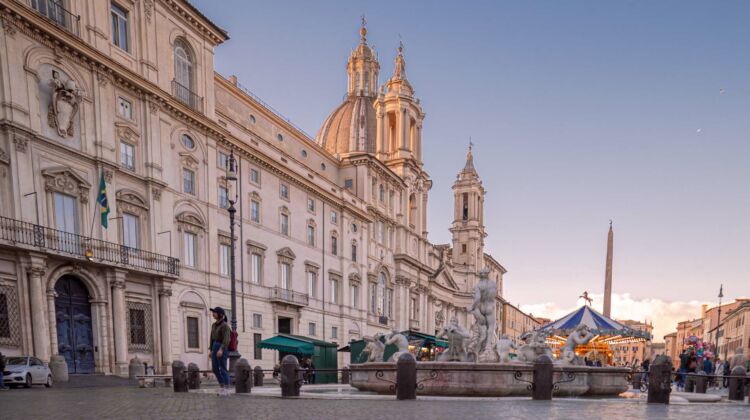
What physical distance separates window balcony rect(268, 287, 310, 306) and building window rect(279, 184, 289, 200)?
5714mm

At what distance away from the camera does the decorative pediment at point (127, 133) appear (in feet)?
81.9

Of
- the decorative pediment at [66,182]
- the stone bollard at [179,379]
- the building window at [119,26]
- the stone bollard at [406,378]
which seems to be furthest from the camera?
the building window at [119,26]

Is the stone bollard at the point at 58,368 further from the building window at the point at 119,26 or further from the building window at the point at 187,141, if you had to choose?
the building window at the point at 119,26

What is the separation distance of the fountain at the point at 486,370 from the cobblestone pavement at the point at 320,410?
1.66 m

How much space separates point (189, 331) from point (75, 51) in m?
13.1

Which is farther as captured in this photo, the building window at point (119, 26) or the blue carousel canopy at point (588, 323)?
the building window at point (119, 26)

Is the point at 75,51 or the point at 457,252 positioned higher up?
the point at 75,51

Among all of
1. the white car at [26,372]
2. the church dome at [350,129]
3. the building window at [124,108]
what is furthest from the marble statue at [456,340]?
the church dome at [350,129]

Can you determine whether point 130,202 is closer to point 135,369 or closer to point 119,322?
point 119,322

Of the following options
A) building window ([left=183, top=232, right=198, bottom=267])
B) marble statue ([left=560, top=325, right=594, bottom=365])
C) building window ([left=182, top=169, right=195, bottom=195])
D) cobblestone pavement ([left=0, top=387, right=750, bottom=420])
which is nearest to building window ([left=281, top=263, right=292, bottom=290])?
building window ([left=183, top=232, right=198, bottom=267])

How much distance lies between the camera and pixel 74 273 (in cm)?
2212

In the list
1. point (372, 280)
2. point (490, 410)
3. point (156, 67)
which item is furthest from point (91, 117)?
point (372, 280)

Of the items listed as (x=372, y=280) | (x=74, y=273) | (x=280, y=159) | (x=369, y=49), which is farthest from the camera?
(x=369, y=49)

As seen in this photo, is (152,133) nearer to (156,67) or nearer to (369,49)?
(156,67)
